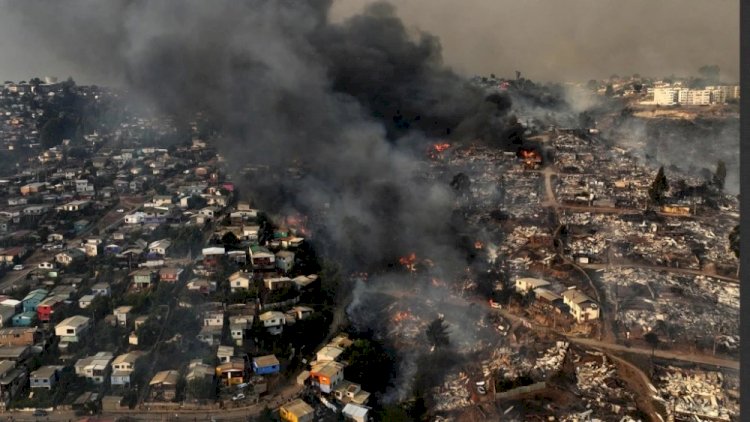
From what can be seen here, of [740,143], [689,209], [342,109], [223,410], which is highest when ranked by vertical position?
[342,109]

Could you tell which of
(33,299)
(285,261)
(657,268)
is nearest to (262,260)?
(285,261)

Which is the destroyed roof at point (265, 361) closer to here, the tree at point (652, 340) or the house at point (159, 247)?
the house at point (159, 247)

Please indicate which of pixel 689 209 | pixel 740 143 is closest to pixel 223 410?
pixel 740 143

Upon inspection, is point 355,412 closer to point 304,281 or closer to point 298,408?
point 298,408

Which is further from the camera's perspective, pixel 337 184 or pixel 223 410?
pixel 337 184

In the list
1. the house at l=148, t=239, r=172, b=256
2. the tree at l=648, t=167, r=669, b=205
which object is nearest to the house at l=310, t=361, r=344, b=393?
the house at l=148, t=239, r=172, b=256

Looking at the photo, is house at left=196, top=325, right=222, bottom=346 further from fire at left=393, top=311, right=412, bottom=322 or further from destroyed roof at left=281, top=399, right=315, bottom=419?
fire at left=393, top=311, right=412, bottom=322

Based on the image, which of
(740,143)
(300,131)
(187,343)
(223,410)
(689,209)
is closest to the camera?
(740,143)

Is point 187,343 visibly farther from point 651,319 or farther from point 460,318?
point 651,319
